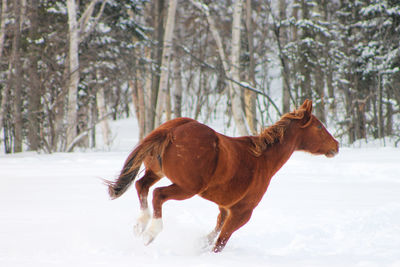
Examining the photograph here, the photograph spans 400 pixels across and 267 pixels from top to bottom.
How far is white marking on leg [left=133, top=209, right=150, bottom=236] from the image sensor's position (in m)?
3.58

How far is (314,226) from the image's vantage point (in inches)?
200

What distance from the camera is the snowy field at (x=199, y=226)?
3.53 m

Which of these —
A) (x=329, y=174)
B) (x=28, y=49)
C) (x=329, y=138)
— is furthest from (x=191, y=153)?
(x=28, y=49)

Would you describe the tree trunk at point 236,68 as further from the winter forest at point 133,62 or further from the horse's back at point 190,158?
the horse's back at point 190,158

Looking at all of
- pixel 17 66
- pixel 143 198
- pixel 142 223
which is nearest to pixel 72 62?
pixel 17 66

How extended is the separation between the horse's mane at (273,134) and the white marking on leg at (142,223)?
1.11 meters

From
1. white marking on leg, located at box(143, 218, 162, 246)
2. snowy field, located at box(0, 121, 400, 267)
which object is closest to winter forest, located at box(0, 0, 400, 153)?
snowy field, located at box(0, 121, 400, 267)

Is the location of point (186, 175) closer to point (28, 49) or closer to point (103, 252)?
point (103, 252)

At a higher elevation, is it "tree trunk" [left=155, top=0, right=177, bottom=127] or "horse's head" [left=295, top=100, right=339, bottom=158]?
"tree trunk" [left=155, top=0, right=177, bottom=127]

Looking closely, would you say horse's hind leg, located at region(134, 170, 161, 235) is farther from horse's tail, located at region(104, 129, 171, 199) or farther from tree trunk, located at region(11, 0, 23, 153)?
tree trunk, located at region(11, 0, 23, 153)

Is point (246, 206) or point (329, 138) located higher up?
point (329, 138)

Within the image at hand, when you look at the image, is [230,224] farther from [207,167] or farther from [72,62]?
[72,62]

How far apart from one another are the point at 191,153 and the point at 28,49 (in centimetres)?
1459

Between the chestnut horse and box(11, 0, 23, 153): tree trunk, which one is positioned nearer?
the chestnut horse
